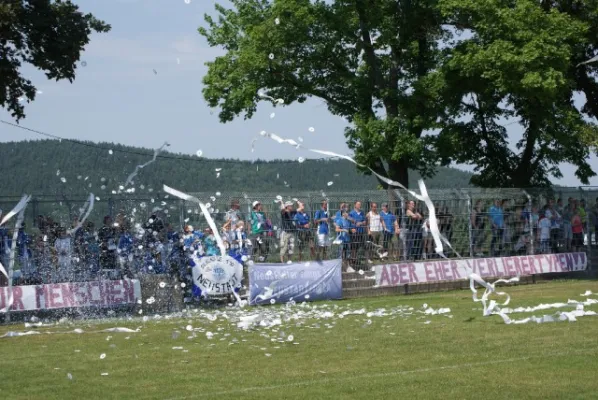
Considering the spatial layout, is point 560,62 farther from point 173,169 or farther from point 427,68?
point 173,169

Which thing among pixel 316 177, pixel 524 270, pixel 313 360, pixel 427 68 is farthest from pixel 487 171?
pixel 313 360

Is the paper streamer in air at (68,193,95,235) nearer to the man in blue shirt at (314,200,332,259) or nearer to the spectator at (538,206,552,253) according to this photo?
the man in blue shirt at (314,200,332,259)

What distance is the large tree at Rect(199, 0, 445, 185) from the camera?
28.9 m

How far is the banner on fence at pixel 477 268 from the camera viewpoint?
22828mm

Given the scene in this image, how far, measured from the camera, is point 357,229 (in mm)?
22344

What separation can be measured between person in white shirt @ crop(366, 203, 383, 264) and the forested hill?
19.6m

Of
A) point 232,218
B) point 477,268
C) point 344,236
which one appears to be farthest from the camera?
point 477,268

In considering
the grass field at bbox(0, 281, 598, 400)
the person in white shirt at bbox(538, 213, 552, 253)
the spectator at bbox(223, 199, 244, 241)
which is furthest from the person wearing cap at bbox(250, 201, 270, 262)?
the person in white shirt at bbox(538, 213, 552, 253)

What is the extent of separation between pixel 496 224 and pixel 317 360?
1460cm

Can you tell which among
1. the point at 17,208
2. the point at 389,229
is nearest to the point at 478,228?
the point at 389,229

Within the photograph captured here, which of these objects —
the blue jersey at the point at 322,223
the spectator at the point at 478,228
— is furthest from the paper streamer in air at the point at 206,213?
the spectator at the point at 478,228

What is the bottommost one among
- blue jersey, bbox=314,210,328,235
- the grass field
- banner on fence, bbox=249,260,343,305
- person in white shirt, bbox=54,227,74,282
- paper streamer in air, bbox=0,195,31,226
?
the grass field

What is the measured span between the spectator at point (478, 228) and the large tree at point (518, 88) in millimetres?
4023

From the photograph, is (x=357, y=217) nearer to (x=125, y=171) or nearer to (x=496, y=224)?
(x=496, y=224)
